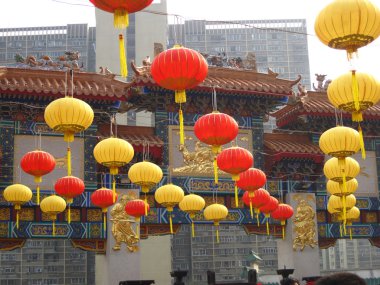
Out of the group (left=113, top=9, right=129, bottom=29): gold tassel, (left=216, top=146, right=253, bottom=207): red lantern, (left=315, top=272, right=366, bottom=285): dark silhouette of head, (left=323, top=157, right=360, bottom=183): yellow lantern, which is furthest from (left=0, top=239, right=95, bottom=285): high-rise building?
(left=315, top=272, right=366, bottom=285): dark silhouette of head

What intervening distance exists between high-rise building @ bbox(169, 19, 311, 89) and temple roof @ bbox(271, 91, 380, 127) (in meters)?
24.1

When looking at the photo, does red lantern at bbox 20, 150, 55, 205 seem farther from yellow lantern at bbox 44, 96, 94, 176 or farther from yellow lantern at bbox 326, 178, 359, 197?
yellow lantern at bbox 326, 178, 359, 197

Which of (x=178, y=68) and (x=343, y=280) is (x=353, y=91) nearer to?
(x=178, y=68)

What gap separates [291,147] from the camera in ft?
57.6

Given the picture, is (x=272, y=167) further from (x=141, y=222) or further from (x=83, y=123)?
(x=83, y=123)

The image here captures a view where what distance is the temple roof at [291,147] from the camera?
56.7 ft

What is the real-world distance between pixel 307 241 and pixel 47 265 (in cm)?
1565

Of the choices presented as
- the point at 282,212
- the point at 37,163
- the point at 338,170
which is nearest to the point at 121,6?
the point at 37,163

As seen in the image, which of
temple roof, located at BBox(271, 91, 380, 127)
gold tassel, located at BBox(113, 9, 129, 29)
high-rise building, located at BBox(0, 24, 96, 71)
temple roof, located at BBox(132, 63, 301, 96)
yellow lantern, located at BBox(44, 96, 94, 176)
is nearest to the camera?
gold tassel, located at BBox(113, 9, 129, 29)

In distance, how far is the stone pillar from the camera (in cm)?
1717

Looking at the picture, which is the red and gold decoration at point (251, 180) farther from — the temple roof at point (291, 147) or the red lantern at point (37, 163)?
the red lantern at point (37, 163)

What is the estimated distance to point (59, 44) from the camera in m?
40.5

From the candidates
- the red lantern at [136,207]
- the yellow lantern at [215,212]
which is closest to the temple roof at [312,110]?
the yellow lantern at [215,212]

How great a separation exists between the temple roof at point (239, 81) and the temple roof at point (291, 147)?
1.48 metres
